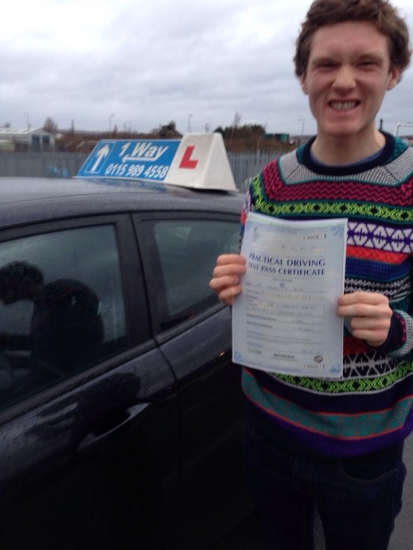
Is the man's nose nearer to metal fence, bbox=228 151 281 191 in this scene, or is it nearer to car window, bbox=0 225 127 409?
car window, bbox=0 225 127 409

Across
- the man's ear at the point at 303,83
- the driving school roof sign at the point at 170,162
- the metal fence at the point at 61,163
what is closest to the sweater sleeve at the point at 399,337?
the man's ear at the point at 303,83

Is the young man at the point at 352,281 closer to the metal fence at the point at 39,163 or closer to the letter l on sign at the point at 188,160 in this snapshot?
the letter l on sign at the point at 188,160

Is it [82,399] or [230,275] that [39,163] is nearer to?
[82,399]

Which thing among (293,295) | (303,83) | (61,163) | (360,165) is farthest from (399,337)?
(61,163)

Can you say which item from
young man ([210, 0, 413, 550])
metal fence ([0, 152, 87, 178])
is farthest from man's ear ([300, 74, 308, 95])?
metal fence ([0, 152, 87, 178])

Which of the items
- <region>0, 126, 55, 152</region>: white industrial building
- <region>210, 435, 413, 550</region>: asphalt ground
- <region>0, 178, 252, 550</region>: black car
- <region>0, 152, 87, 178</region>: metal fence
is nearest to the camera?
<region>0, 178, 252, 550</region>: black car

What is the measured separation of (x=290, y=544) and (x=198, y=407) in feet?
1.58

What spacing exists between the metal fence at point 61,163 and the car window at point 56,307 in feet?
36.5

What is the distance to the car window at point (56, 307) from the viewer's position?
1493mm

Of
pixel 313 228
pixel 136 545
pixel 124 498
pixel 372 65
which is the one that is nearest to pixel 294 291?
pixel 313 228

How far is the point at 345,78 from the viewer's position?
4.09 feet

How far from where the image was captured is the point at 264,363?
4.40ft

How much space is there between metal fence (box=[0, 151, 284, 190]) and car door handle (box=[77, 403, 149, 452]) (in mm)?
11303

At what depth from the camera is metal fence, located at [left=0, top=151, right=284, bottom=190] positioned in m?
13.7
